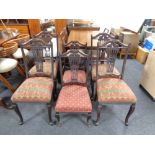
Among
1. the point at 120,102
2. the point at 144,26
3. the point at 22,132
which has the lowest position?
the point at 22,132

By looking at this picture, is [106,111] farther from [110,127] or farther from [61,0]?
[61,0]

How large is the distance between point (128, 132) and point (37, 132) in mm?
1056

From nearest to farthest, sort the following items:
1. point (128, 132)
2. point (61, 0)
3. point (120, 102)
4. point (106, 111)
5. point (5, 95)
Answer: point (61, 0) < point (120, 102) < point (128, 132) < point (106, 111) < point (5, 95)

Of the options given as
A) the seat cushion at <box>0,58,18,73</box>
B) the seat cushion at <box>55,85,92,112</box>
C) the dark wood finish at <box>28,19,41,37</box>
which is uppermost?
the dark wood finish at <box>28,19,41,37</box>

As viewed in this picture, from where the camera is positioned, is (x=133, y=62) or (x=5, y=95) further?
(x=133, y=62)

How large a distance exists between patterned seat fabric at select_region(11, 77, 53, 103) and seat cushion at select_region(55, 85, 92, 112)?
0.51ft

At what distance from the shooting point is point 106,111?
1.89 m

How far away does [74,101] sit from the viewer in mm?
1444

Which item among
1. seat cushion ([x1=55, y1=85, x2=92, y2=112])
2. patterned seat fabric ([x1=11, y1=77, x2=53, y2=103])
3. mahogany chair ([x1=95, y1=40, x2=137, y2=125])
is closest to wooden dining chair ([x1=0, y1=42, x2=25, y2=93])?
patterned seat fabric ([x1=11, y1=77, x2=53, y2=103])

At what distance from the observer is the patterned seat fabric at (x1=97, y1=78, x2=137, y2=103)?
1441 mm

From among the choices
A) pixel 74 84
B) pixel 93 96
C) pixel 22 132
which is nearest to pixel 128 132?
pixel 93 96

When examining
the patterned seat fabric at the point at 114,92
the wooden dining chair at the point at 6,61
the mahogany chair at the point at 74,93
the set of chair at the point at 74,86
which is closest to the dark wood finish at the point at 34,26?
the wooden dining chair at the point at 6,61

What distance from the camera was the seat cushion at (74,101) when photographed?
1.41 meters

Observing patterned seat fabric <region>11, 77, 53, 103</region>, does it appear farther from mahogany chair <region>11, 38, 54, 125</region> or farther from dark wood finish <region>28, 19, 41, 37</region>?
dark wood finish <region>28, 19, 41, 37</region>
